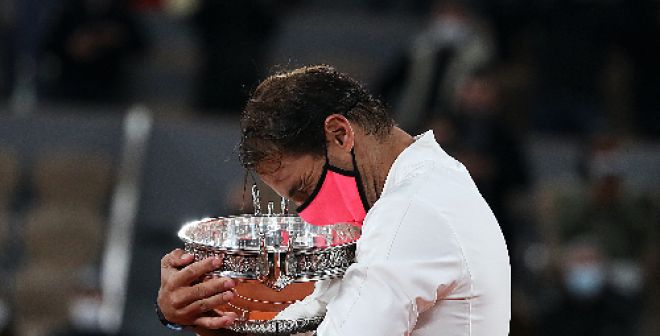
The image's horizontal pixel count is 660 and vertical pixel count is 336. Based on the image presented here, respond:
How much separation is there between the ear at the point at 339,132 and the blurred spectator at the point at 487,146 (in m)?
2.92

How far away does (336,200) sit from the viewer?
230 cm

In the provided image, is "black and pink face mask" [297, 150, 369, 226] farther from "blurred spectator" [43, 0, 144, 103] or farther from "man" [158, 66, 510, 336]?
"blurred spectator" [43, 0, 144, 103]

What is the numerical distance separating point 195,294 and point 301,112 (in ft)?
1.21

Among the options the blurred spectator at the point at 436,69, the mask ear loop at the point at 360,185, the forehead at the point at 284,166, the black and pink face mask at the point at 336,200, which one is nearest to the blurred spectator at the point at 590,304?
the blurred spectator at the point at 436,69

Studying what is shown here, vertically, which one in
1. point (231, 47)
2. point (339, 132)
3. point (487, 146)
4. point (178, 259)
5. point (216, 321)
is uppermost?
point (231, 47)

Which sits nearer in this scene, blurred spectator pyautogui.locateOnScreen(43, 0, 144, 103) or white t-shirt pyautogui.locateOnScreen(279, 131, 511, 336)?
white t-shirt pyautogui.locateOnScreen(279, 131, 511, 336)

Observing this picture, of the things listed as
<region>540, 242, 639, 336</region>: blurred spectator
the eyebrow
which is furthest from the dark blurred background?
the eyebrow

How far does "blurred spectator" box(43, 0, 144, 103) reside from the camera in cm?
609

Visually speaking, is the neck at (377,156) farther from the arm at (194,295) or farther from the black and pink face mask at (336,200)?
the arm at (194,295)

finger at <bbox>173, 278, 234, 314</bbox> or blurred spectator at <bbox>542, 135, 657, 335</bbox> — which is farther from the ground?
blurred spectator at <bbox>542, 135, 657, 335</bbox>

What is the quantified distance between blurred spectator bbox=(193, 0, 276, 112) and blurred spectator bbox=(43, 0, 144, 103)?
1.49ft

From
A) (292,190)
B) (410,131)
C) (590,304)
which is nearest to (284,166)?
(292,190)

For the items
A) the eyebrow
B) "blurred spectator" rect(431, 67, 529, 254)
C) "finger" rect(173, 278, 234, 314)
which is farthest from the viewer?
"blurred spectator" rect(431, 67, 529, 254)

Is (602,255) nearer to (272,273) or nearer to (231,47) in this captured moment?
(231,47)
